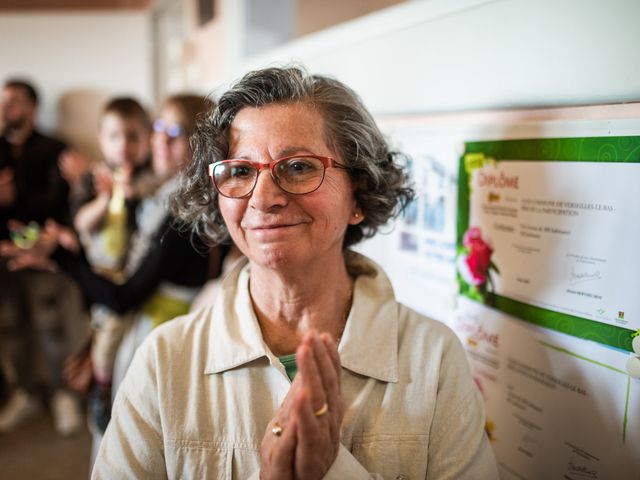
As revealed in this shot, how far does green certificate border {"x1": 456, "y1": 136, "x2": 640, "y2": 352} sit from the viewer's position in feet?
2.92

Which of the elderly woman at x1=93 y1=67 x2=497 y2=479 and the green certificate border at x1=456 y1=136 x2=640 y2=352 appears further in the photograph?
the elderly woman at x1=93 y1=67 x2=497 y2=479

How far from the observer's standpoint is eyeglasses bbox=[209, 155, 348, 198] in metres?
1.01

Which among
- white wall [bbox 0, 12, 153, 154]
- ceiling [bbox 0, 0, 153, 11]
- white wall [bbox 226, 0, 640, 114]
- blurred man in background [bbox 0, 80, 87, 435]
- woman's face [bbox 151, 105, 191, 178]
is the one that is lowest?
blurred man in background [bbox 0, 80, 87, 435]

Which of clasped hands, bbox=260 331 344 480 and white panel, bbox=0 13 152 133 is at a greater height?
white panel, bbox=0 13 152 133

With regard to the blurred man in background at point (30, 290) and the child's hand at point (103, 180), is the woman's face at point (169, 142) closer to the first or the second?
the child's hand at point (103, 180)

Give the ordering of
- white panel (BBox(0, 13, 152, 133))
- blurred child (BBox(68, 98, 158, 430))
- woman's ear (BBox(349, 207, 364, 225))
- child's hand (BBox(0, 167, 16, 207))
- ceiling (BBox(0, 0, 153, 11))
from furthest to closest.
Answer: ceiling (BBox(0, 0, 153, 11)), white panel (BBox(0, 13, 152, 133)), child's hand (BBox(0, 167, 16, 207)), blurred child (BBox(68, 98, 158, 430)), woman's ear (BBox(349, 207, 364, 225))

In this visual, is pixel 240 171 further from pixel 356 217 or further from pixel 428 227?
pixel 428 227

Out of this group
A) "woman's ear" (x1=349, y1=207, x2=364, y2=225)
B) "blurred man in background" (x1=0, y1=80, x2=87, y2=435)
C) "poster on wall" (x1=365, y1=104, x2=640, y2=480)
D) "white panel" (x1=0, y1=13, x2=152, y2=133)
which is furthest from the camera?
"white panel" (x1=0, y1=13, x2=152, y2=133)

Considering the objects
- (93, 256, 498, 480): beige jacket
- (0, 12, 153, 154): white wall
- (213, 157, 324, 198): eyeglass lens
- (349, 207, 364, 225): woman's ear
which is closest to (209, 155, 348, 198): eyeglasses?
(213, 157, 324, 198): eyeglass lens

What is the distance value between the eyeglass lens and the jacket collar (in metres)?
0.25

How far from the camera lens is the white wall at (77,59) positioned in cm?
368

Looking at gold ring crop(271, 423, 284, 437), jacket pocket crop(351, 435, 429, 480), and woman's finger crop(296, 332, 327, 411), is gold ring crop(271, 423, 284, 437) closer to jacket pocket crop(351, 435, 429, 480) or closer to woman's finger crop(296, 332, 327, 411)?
woman's finger crop(296, 332, 327, 411)

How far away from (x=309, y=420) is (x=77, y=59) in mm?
3785
